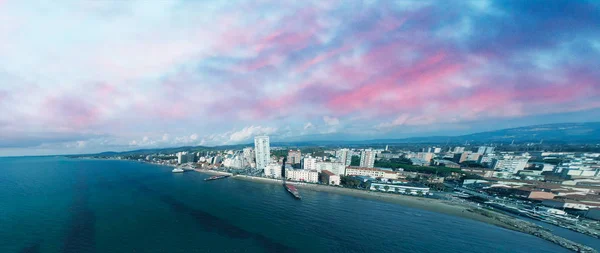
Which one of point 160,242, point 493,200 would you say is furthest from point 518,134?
point 160,242

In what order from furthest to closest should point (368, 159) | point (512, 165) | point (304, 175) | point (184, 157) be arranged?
point (184, 157)
point (368, 159)
point (512, 165)
point (304, 175)

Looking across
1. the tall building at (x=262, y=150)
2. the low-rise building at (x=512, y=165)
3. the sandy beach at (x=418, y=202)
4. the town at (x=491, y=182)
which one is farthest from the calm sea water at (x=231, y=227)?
the low-rise building at (x=512, y=165)

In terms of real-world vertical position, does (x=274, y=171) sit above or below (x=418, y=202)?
above

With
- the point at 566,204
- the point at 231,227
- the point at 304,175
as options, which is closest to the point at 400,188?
the point at 566,204

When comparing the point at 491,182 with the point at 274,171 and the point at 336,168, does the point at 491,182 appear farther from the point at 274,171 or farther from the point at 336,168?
the point at 274,171

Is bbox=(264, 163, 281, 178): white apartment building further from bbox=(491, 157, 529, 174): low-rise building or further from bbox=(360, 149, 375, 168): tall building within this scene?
bbox=(491, 157, 529, 174): low-rise building

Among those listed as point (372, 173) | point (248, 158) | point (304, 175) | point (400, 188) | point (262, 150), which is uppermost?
point (262, 150)

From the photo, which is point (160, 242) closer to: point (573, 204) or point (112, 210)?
point (112, 210)
